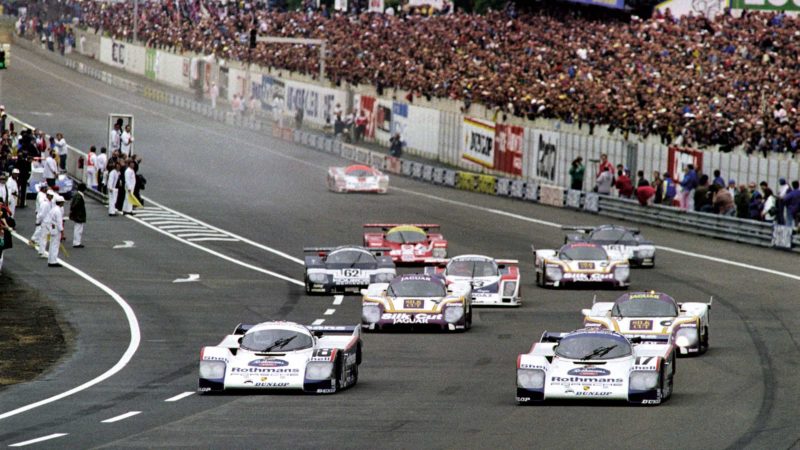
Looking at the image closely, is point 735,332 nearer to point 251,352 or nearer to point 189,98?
point 251,352

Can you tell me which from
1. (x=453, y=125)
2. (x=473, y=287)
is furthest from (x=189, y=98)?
(x=473, y=287)

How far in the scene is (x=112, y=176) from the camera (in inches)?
2050

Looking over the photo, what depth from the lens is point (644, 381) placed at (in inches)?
877

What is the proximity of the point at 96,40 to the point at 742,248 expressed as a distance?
95.3m

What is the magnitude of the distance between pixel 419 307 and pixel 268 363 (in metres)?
7.65

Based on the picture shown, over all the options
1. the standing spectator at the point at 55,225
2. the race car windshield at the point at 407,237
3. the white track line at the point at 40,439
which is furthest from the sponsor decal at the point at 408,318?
the standing spectator at the point at 55,225

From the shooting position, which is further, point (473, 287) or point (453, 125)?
point (453, 125)

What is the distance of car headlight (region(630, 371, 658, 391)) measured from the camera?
22250 mm

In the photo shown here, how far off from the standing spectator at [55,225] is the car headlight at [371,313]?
11.8 meters

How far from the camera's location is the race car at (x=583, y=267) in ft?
123

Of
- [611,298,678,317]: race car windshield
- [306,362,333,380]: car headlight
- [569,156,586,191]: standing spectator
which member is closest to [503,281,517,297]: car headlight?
[611,298,678,317]: race car windshield

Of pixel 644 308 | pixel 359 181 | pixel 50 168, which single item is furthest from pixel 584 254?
pixel 359 181

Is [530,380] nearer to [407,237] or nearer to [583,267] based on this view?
[583,267]

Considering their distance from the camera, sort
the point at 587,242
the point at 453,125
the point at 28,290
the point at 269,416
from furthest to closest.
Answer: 1. the point at 453,125
2. the point at 587,242
3. the point at 28,290
4. the point at 269,416
